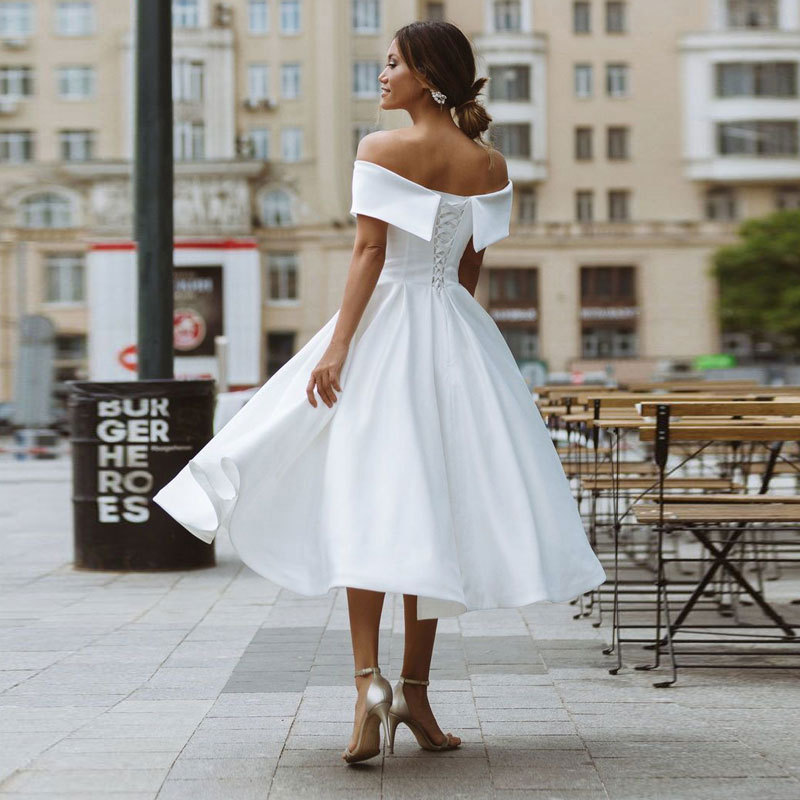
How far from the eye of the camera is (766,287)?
177 ft

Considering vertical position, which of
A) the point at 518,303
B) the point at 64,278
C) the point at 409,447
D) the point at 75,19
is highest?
the point at 75,19

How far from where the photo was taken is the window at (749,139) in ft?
182

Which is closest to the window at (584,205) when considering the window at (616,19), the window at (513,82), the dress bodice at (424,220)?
the window at (513,82)

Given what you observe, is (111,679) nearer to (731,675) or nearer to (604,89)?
(731,675)

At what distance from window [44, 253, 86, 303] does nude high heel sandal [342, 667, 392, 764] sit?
53280 mm

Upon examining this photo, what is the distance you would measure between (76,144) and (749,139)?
1005 inches

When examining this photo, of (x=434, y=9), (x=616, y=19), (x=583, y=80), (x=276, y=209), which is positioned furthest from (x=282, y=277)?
(x=616, y=19)

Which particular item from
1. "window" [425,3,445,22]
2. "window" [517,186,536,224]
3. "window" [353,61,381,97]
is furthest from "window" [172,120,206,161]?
"window" [517,186,536,224]

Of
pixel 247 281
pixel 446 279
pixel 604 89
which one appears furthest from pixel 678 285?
pixel 446 279

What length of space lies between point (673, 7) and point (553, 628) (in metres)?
53.1

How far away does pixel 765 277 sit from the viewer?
176ft

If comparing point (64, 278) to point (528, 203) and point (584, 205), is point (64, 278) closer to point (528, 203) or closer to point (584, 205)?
point (528, 203)

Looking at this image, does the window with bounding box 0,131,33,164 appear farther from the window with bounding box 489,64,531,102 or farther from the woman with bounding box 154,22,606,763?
the woman with bounding box 154,22,606,763

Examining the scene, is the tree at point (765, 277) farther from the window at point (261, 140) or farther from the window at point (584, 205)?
the window at point (261, 140)
